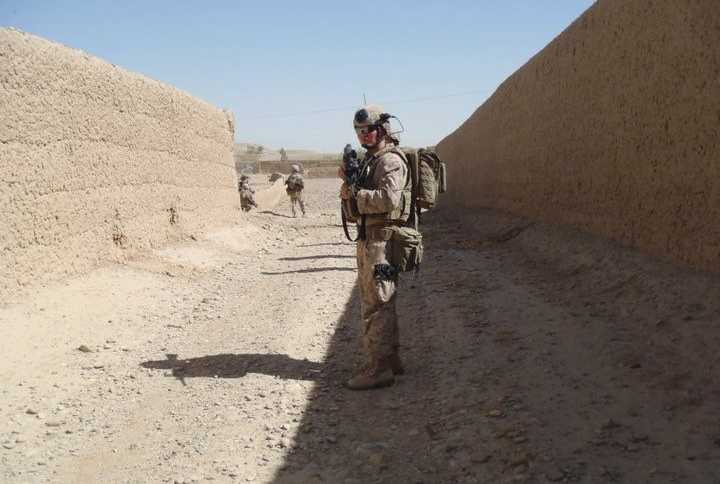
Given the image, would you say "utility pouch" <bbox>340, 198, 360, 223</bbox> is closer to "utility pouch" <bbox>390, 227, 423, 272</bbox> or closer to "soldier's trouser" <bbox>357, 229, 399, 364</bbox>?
"soldier's trouser" <bbox>357, 229, 399, 364</bbox>

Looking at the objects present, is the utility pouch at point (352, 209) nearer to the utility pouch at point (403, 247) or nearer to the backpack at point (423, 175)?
the utility pouch at point (403, 247)

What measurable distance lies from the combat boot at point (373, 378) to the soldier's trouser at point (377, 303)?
0.17ft

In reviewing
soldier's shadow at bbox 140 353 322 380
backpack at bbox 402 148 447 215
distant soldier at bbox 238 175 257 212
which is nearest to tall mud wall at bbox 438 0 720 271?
backpack at bbox 402 148 447 215

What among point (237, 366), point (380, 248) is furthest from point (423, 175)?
point (237, 366)

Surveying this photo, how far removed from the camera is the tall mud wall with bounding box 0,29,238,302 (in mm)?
4891

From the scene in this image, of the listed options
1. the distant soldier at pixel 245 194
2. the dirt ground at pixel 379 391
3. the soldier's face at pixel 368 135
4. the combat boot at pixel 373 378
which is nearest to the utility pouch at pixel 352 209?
the soldier's face at pixel 368 135

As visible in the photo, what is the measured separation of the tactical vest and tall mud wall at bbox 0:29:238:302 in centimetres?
291

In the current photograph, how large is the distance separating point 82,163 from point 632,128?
515cm

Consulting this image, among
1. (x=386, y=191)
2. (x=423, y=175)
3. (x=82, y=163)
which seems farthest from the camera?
(x=82, y=163)

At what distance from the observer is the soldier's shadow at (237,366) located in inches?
161

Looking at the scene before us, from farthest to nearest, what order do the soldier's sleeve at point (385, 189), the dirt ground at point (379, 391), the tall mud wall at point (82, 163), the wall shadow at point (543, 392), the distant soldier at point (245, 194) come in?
the distant soldier at point (245, 194), the tall mud wall at point (82, 163), the soldier's sleeve at point (385, 189), the dirt ground at point (379, 391), the wall shadow at point (543, 392)

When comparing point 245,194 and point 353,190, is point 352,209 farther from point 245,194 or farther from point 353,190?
point 245,194

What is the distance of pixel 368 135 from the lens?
3.84 m

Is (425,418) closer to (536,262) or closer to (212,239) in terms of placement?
(536,262)
